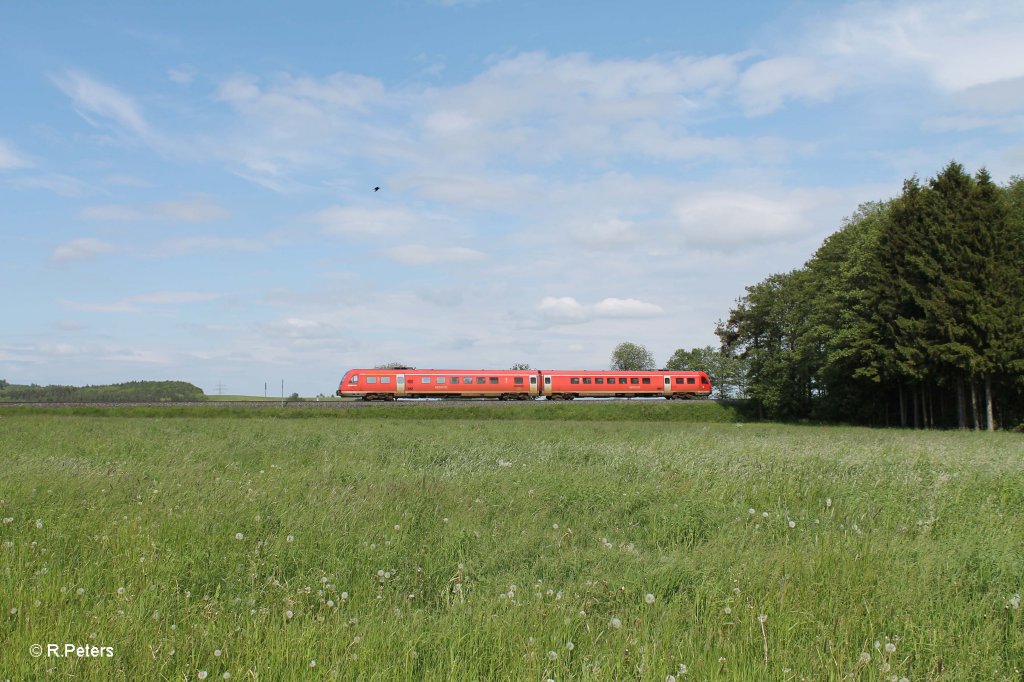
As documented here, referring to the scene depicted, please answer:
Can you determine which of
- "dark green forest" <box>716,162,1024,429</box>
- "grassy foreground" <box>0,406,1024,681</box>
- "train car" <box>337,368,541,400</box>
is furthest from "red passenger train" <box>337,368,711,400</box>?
"grassy foreground" <box>0,406,1024,681</box>

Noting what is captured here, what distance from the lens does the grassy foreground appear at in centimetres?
516

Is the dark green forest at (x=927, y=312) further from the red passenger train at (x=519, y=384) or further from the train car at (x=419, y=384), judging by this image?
the train car at (x=419, y=384)

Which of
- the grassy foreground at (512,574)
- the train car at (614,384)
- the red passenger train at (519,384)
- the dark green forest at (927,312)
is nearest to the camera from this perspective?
the grassy foreground at (512,574)

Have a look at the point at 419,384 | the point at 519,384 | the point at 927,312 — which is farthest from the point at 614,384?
the point at 927,312

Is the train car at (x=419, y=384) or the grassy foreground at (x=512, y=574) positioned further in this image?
the train car at (x=419, y=384)

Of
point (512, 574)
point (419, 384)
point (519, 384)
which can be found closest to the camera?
point (512, 574)

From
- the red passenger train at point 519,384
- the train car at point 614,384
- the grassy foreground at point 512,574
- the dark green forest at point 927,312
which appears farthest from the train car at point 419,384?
the grassy foreground at point 512,574

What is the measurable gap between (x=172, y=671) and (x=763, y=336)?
7159 centimetres

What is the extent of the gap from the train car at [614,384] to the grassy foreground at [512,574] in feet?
178

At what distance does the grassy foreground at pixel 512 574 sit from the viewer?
5156 millimetres

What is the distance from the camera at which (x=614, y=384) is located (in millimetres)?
67625

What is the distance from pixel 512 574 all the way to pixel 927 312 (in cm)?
4366

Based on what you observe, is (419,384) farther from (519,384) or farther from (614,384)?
(614,384)

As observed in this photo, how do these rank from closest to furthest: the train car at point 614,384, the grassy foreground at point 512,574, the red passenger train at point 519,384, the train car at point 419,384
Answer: the grassy foreground at point 512,574
the train car at point 419,384
the red passenger train at point 519,384
the train car at point 614,384
